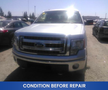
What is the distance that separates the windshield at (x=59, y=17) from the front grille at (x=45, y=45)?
169 cm

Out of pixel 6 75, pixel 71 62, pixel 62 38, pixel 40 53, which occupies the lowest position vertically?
pixel 6 75

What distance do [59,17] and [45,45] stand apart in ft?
6.61

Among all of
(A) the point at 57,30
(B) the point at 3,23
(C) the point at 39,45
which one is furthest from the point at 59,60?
(B) the point at 3,23

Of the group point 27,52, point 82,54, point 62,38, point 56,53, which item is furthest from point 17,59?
point 82,54

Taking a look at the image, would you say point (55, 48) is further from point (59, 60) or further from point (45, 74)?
point (45, 74)

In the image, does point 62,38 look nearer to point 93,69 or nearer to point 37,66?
point 37,66

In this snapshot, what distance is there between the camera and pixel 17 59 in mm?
2771

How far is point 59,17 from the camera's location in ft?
13.5

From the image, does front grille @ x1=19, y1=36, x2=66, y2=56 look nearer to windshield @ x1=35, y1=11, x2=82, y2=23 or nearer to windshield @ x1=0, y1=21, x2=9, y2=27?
windshield @ x1=35, y1=11, x2=82, y2=23

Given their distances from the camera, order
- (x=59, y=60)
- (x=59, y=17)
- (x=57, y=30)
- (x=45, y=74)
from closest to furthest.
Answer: (x=59, y=60) → (x=57, y=30) → (x=45, y=74) → (x=59, y=17)

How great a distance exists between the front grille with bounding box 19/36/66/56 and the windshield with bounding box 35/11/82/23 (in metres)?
1.69

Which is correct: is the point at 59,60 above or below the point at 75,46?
below

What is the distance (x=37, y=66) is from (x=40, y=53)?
345 millimetres

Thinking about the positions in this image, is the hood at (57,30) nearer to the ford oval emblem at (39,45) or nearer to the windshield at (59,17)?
the ford oval emblem at (39,45)
